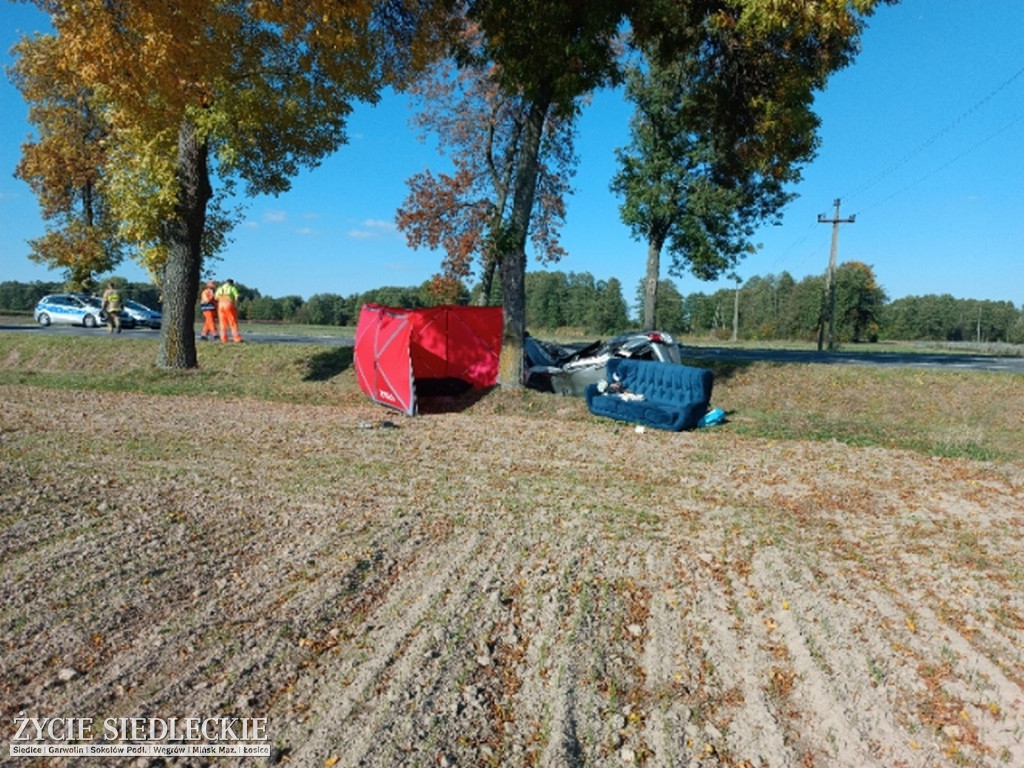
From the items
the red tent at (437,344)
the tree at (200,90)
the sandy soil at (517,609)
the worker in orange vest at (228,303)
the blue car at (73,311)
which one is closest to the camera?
the sandy soil at (517,609)

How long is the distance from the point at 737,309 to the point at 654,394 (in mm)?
59983

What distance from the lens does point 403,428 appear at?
10.0 meters

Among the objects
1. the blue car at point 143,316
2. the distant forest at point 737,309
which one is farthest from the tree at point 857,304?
the blue car at point 143,316

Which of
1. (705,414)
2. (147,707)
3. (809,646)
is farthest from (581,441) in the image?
(147,707)

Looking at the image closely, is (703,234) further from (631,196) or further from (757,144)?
(757,144)

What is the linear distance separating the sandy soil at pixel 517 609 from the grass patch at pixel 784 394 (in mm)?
2984

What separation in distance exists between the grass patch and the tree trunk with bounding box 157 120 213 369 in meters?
0.57

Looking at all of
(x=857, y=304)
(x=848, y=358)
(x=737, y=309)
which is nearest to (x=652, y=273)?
(x=848, y=358)

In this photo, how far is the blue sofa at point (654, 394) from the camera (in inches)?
408

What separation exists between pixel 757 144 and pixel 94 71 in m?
10.8

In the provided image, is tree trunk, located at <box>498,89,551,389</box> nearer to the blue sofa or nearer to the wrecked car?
→ the wrecked car

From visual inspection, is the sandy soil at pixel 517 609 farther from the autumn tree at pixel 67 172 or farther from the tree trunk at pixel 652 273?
the autumn tree at pixel 67 172

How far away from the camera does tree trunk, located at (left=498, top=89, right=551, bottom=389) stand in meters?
11.5

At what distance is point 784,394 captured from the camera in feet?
46.1
